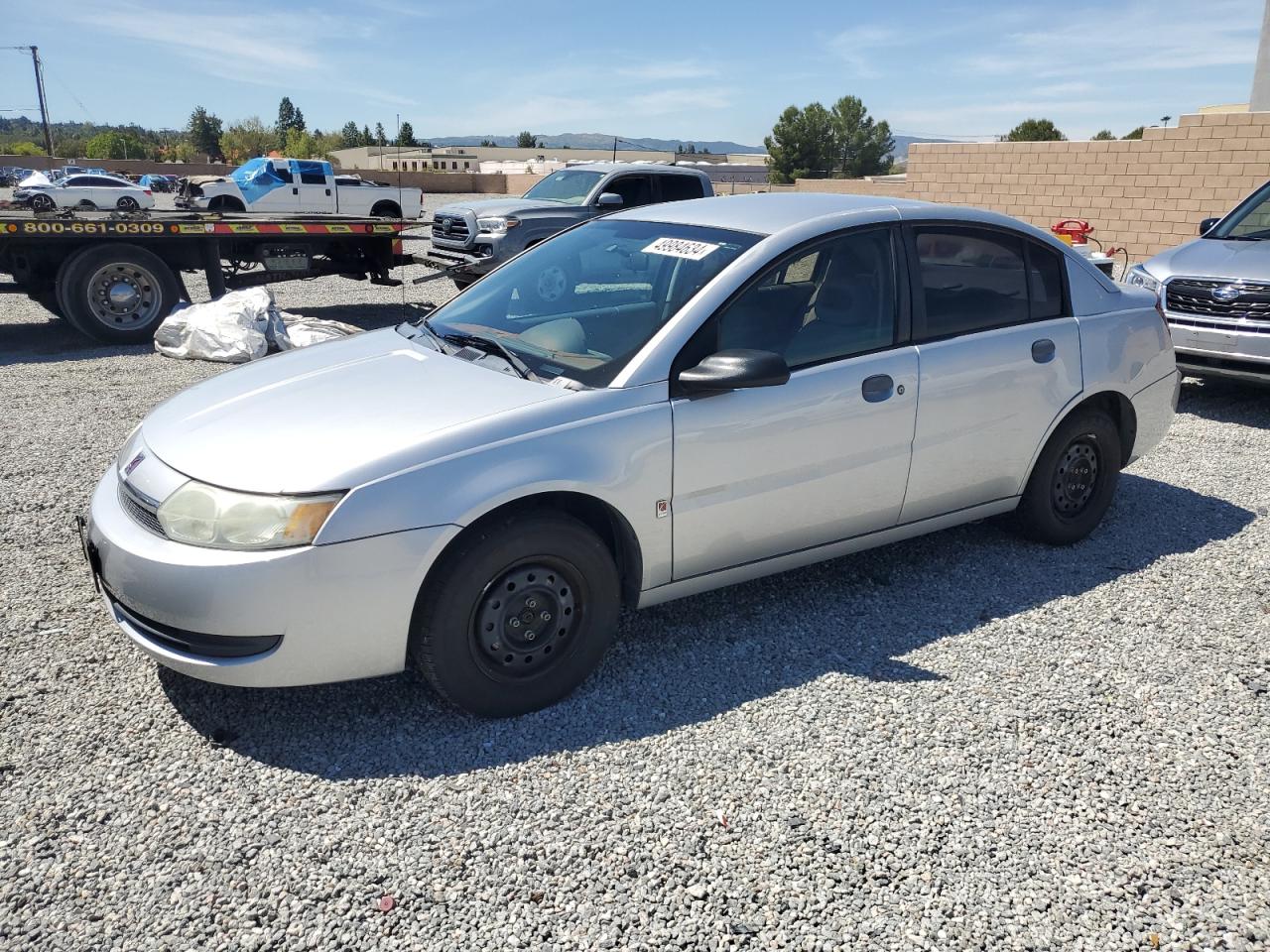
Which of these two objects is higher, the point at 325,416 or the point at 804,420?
the point at 325,416

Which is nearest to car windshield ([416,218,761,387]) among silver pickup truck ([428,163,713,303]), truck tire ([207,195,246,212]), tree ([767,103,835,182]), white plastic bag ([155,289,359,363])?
white plastic bag ([155,289,359,363])

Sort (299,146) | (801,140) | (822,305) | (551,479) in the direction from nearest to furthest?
(551,479) → (822,305) → (801,140) → (299,146)

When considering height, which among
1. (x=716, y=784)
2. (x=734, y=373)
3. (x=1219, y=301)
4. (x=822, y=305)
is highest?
(x=822, y=305)

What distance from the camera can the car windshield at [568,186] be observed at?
523 inches

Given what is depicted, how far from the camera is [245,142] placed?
314ft

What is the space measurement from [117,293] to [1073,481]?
31.0 ft

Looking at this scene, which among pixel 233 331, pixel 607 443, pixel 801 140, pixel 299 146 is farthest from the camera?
pixel 299 146

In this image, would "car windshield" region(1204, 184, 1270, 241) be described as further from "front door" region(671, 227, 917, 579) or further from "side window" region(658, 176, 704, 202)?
"side window" region(658, 176, 704, 202)

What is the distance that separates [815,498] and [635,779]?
4.47ft

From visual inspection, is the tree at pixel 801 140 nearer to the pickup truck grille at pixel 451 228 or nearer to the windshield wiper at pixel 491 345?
the pickup truck grille at pixel 451 228

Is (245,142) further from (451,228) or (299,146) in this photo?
(451,228)

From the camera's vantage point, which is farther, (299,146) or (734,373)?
(299,146)

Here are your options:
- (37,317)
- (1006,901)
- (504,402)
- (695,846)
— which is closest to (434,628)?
(504,402)

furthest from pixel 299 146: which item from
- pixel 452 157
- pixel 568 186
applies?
pixel 568 186
